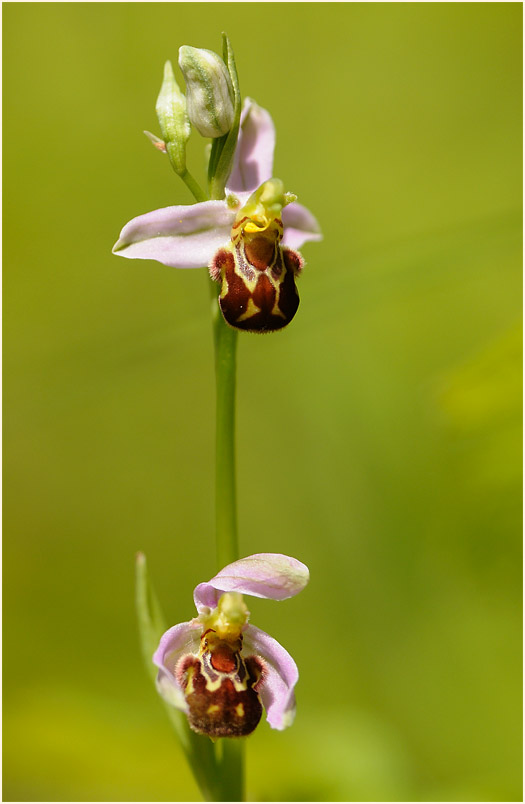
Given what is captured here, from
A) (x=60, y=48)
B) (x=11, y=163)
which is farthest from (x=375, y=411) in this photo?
(x=60, y=48)

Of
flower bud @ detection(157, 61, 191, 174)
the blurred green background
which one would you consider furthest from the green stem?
the blurred green background

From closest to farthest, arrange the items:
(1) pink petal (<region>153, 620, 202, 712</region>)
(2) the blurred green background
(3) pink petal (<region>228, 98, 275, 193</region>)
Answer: (1) pink petal (<region>153, 620, 202, 712</region>) < (3) pink petal (<region>228, 98, 275, 193</region>) < (2) the blurred green background

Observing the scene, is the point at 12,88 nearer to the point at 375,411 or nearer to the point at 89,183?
the point at 89,183

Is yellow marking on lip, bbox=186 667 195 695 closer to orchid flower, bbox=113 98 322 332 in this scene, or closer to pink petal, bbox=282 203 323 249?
orchid flower, bbox=113 98 322 332

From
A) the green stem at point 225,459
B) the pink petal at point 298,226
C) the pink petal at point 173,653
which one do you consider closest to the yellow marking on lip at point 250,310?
the green stem at point 225,459

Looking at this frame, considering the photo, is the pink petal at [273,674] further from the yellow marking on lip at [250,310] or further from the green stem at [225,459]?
the yellow marking on lip at [250,310]

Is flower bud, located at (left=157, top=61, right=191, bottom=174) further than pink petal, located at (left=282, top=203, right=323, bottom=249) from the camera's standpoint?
No

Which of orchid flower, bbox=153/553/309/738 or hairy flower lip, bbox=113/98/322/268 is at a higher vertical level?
hairy flower lip, bbox=113/98/322/268
